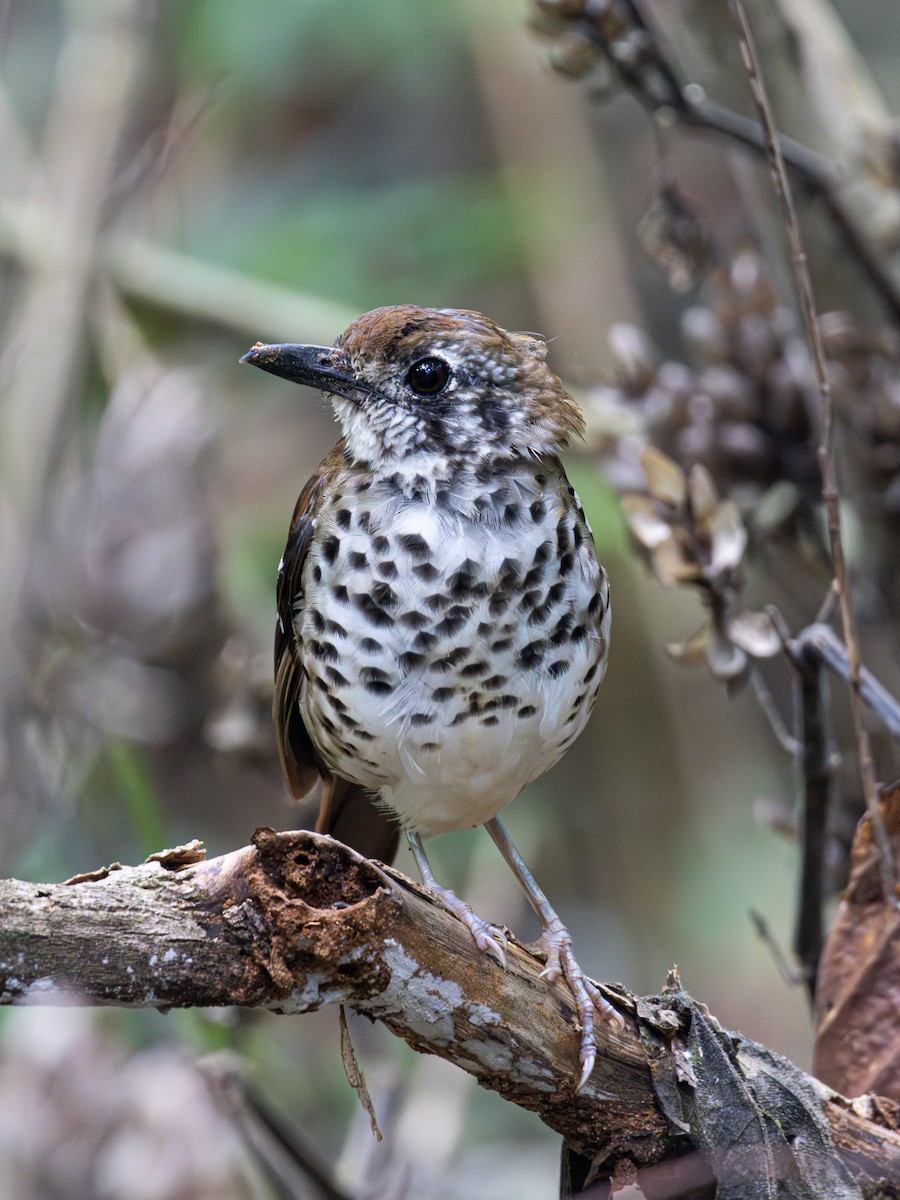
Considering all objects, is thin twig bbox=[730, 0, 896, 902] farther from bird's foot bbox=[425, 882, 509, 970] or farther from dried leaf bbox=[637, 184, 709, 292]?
dried leaf bbox=[637, 184, 709, 292]

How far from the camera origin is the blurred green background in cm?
367

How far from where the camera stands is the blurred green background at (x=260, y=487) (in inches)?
144

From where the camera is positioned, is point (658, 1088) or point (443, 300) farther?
point (443, 300)

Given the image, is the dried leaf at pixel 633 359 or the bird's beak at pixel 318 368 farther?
the dried leaf at pixel 633 359

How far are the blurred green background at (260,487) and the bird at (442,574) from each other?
0.74 metres

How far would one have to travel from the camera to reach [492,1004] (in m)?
2.11

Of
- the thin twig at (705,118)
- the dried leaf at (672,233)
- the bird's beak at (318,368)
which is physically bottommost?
the bird's beak at (318,368)

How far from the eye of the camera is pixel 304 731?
10.3 feet

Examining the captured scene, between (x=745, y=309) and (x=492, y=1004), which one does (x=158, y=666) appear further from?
(x=492, y=1004)

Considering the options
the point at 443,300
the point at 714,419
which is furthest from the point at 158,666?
the point at 443,300

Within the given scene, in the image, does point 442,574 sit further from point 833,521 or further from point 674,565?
Answer: point 833,521

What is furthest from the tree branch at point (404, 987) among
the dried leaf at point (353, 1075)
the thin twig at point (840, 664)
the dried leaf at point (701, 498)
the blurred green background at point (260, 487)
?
the blurred green background at point (260, 487)

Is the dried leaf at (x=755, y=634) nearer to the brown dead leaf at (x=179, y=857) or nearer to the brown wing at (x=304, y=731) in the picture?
the brown wing at (x=304, y=731)

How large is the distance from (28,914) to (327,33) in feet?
16.1
